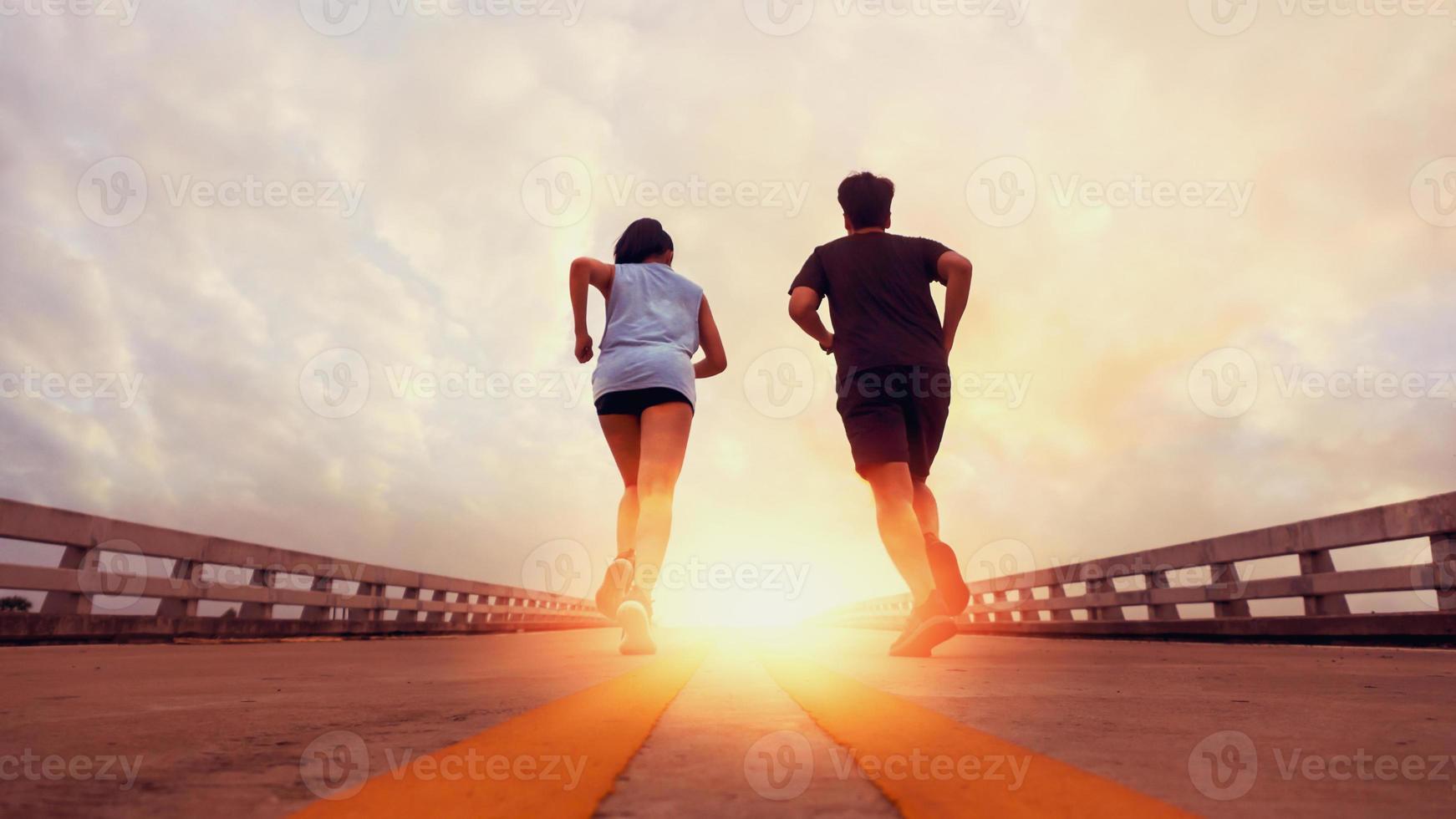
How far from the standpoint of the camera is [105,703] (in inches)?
86.7

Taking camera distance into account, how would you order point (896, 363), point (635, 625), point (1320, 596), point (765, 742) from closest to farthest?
point (765, 742), point (635, 625), point (896, 363), point (1320, 596)

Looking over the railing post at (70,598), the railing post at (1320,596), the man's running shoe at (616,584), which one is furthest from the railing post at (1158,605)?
the railing post at (70,598)

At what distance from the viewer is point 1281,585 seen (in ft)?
22.9

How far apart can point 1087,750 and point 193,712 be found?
1.86 metres

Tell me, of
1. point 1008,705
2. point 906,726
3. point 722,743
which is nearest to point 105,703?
point 722,743

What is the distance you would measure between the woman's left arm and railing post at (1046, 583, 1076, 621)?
7768 millimetres

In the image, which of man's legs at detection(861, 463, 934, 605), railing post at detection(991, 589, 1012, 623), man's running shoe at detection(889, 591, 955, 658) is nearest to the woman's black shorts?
man's legs at detection(861, 463, 934, 605)

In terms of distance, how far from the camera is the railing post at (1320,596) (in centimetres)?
632

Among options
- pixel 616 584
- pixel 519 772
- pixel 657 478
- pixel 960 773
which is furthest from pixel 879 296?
pixel 519 772

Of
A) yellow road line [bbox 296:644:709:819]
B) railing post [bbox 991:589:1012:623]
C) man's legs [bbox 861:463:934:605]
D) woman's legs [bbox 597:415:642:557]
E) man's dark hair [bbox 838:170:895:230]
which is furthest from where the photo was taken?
railing post [bbox 991:589:1012:623]

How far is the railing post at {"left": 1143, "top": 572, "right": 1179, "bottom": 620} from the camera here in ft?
29.6

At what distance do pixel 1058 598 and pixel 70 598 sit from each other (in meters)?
10.6

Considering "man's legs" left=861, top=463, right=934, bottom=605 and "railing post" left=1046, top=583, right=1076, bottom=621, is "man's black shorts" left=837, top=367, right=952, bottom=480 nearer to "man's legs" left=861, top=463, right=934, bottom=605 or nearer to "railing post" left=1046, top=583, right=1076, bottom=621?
"man's legs" left=861, top=463, right=934, bottom=605

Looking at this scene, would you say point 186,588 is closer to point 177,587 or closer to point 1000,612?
point 177,587
